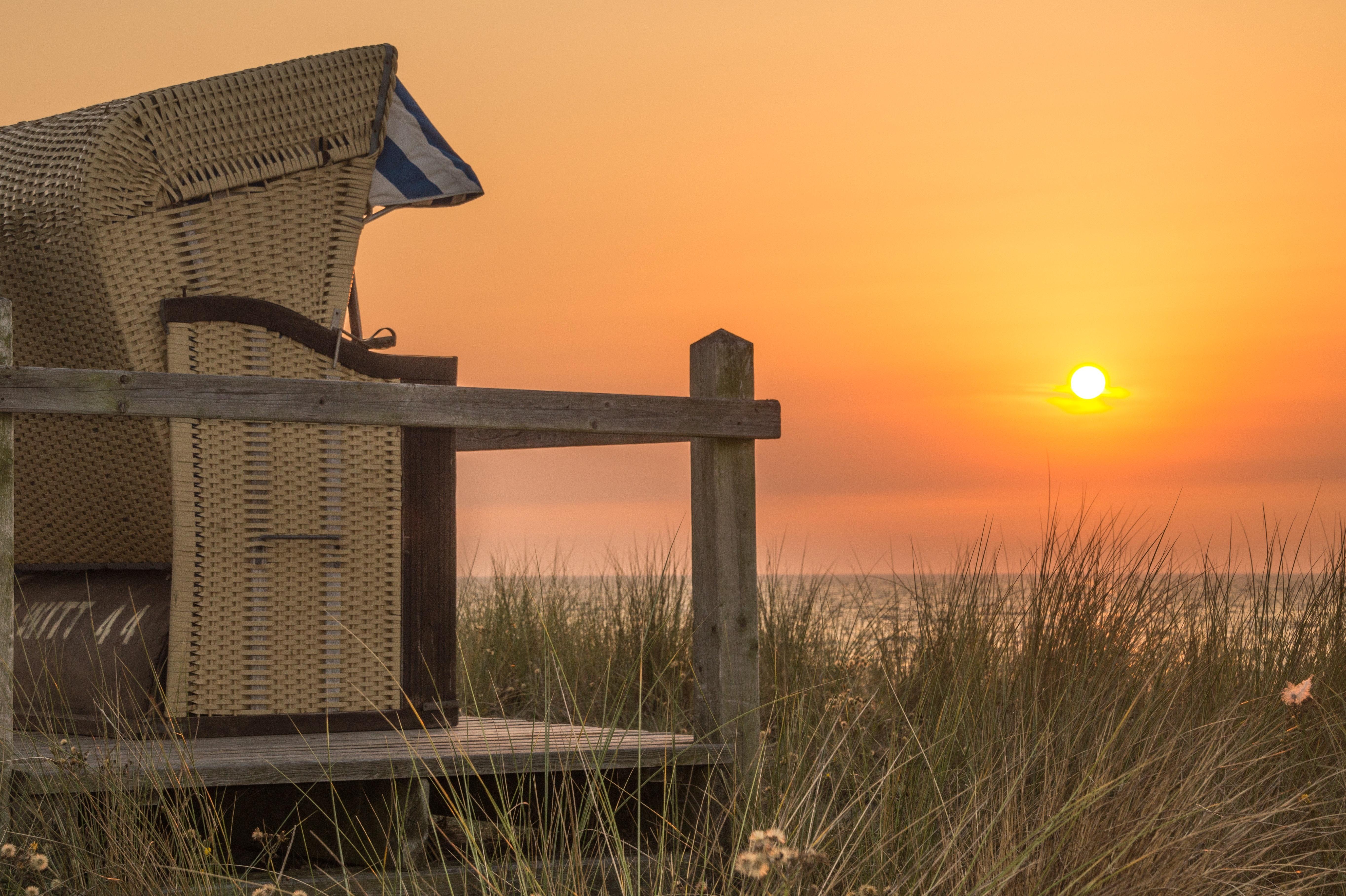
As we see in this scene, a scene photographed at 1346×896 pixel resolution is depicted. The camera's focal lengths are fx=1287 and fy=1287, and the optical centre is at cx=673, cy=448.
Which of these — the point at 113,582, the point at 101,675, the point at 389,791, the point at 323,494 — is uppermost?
the point at 323,494

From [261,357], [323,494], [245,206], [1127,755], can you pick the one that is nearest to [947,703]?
[1127,755]

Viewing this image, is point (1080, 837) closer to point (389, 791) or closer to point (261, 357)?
point (389, 791)

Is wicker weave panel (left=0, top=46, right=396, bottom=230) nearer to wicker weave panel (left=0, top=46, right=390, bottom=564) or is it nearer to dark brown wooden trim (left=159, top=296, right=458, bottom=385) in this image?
wicker weave panel (left=0, top=46, right=390, bottom=564)

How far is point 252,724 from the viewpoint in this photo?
15.8 ft

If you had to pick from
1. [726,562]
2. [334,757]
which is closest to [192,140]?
[334,757]

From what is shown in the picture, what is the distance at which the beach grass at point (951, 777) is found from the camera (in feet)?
11.3

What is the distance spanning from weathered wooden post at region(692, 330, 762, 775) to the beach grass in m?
0.16

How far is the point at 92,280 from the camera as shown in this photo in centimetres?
475

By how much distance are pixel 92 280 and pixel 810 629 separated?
436cm

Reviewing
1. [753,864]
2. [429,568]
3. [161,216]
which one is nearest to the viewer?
[753,864]

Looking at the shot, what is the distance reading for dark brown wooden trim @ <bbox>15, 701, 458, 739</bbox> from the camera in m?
4.73

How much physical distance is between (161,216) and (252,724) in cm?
193

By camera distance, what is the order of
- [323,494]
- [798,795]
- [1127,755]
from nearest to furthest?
[798,795], [1127,755], [323,494]

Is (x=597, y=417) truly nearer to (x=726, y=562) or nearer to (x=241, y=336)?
(x=726, y=562)
